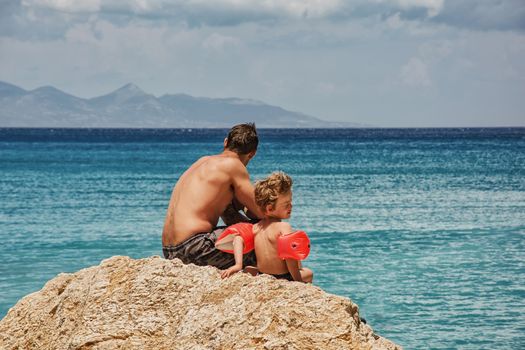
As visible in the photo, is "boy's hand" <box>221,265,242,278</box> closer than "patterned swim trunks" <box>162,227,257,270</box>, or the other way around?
"boy's hand" <box>221,265,242,278</box>

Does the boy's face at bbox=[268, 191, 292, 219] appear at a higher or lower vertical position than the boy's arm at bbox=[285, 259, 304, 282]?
higher

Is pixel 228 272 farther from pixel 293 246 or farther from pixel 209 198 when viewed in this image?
pixel 209 198

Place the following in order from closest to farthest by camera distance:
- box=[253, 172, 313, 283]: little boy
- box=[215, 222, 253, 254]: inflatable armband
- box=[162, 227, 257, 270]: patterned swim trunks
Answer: box=[253, 172, 313, 283]: little boy → box=[215, 222, 253, 254]: inflatable armband → box=[162, 227, 257, 270]: patterned swim trunks

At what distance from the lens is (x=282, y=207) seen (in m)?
5.50

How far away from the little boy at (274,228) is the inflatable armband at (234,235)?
0.22 feet

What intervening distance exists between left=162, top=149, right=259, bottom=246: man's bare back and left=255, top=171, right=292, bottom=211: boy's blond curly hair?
18.1 inches

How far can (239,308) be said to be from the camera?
4.68 meters

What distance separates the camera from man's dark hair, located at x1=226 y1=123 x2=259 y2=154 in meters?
6.06

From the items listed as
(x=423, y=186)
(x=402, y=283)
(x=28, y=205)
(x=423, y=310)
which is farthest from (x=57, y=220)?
(x=423, y=186)

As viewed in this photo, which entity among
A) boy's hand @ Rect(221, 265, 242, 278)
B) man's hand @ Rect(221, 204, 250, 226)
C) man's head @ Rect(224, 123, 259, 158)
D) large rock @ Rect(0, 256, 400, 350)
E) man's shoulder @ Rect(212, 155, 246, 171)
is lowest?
large rock @ Rect(0, 256, 400, 350)

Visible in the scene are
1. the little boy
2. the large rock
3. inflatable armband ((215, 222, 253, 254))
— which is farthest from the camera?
inflatable armband ((215, 222, 253, 254))

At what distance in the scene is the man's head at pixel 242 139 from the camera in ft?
19.9

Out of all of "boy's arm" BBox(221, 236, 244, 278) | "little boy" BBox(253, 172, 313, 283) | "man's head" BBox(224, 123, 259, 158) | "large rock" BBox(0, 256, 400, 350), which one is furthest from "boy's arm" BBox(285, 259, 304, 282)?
"man's head" BBox(224, 123, 259, 158)

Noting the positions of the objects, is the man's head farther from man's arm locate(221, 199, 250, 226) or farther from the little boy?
the little boy
